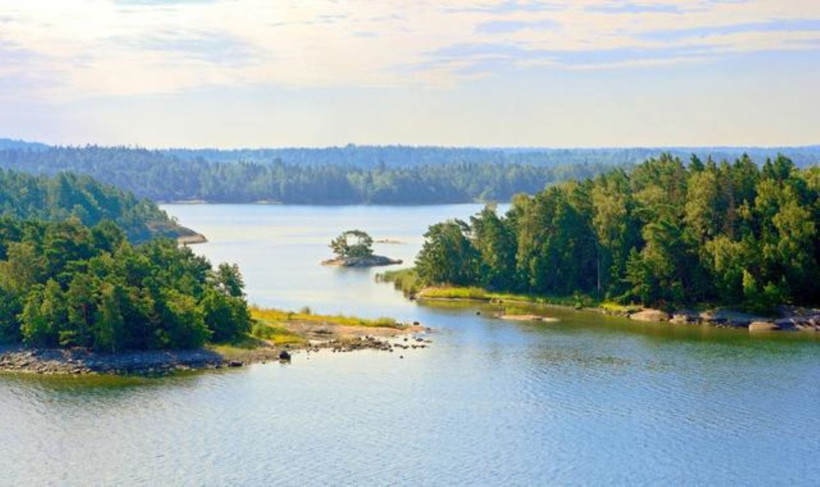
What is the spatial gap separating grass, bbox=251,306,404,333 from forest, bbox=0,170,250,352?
17.6 feet

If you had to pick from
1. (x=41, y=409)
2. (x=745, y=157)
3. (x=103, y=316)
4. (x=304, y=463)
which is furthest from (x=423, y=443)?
(x=745, y=157)

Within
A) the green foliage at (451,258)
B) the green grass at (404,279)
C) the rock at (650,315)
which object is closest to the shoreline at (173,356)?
the rock at (650,315)

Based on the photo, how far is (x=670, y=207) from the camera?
105562mm

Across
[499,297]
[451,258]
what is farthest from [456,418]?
[451,258]

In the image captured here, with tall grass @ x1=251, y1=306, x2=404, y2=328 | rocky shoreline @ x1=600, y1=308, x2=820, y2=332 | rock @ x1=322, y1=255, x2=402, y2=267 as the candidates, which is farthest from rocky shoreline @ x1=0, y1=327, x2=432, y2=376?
rock @ x1=322, y1=255, x2=402, y2=267

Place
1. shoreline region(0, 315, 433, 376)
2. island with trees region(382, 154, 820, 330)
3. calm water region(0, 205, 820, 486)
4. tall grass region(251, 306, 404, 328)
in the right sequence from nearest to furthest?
calm water region(0, 205, 820, 486) < shoreline region(0, 315, 433, 376) < tall grass region(251, 306, 404, 328) < island with trees region(382, 154, 820, 330)

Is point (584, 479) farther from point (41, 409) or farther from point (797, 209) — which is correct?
point (797, 209)

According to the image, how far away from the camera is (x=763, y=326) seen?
9381cm

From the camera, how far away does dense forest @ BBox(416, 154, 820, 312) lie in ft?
319

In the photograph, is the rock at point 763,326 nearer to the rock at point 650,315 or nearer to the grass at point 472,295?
the rock at point 650,315

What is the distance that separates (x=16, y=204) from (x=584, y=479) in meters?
137

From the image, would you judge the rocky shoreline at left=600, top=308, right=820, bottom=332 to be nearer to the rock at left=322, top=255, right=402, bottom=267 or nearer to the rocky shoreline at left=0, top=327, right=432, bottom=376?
the rocky shoreline at left=0, top=327, right=432, bottom=376

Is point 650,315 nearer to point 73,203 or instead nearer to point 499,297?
point 499,297

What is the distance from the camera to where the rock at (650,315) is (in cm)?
10012
